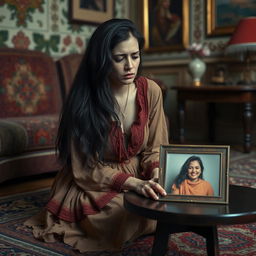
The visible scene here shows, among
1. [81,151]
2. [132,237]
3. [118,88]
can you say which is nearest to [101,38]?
[118,88]

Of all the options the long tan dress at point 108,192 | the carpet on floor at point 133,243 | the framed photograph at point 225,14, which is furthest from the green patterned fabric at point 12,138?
the framed photograph at point 225,14

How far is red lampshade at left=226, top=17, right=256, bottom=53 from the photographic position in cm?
475

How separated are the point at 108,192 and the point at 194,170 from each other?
1.85 ft

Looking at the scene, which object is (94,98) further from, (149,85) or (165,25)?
(165,25)

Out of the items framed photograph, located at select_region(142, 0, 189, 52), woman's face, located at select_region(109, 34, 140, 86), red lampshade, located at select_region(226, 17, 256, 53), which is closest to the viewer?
woman's face, located at select_region(109, 34, 140, 86)

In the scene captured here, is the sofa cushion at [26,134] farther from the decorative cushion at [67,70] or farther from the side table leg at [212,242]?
the side table leg at [212,242]

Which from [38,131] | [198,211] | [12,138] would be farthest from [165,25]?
[198,211]

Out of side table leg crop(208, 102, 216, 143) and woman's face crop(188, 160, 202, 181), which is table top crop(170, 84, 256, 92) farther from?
woman's face crop(188, 160, 202, 181)

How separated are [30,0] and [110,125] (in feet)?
11.0

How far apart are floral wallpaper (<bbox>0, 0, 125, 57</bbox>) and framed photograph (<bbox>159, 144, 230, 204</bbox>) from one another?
3598mm

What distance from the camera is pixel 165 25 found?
606 cm

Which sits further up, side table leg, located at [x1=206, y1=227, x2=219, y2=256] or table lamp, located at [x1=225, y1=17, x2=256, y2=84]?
table lamp, located at [x1=225, y1=17, x2=256, y2=84]

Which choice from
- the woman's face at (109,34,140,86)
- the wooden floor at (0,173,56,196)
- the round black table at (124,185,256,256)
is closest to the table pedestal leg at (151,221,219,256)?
the round black table at (124,185,256,256)

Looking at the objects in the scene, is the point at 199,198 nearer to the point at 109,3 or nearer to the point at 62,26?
the point at 62,26
